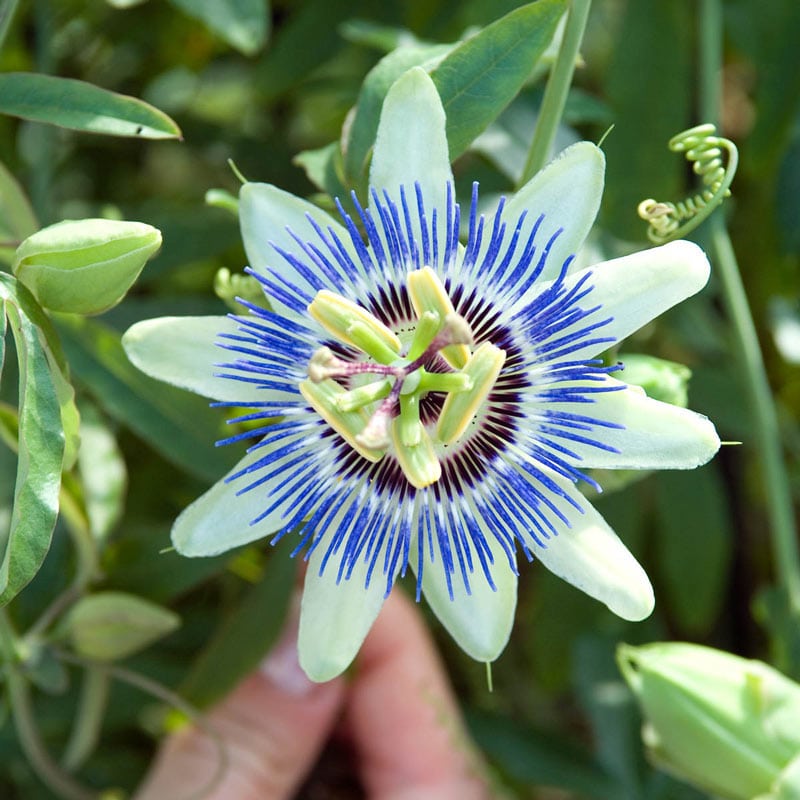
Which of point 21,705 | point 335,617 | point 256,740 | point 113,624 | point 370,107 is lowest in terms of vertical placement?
point 256,740

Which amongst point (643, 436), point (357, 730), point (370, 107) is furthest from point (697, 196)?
point (357, 730)

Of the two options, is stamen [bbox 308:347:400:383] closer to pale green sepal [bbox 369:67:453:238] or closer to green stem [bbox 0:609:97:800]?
pale green sepal [bbox 369:67:453:238]

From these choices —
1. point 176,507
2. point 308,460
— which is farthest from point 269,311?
point 176,507

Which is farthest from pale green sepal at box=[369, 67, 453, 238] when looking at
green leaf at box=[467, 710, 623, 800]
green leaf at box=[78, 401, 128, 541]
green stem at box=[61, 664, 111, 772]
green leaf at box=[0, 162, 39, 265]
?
green leaf at box=[467, 710, 623, 800]

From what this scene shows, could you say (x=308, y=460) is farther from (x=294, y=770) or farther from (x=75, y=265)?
(x=294, y=770)

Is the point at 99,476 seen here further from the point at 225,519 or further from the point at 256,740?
the point at 256,740

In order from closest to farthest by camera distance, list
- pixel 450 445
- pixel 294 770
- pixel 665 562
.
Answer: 1. pixel 450 445
2. pixel 294 770
3. pixel 665 562

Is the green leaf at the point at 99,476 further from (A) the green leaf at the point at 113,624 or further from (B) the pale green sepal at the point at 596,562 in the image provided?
(B) the pale green sepal at the point at 596,562
